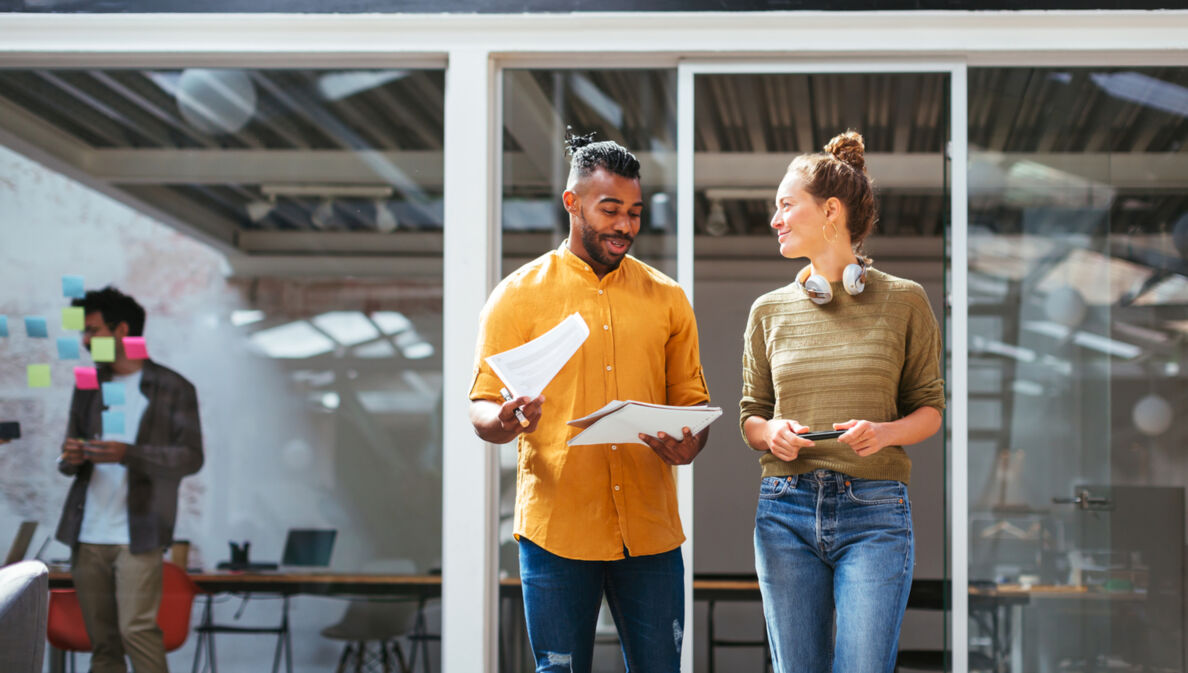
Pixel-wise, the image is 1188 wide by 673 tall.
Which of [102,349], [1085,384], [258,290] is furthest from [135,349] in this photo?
[1085,384]

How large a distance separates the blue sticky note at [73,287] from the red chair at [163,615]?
111 cm

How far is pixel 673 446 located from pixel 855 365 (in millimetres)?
441

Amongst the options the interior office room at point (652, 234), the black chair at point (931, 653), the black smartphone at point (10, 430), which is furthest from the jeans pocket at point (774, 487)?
the black smartphone at point (10, 430)

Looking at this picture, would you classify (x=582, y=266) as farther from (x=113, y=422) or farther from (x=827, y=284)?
(x=113, y=422)

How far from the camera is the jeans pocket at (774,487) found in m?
2.21

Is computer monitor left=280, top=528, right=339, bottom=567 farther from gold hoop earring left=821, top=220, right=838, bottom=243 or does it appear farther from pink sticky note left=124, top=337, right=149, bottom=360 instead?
gold hoop earring left=821, top=220, right=838, bottom=243

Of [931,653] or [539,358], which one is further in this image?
[931,653]

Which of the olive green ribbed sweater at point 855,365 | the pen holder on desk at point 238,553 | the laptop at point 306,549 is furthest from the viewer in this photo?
the laptop at point 306,549

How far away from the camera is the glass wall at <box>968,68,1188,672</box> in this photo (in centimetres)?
351

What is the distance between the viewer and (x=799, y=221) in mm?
2291

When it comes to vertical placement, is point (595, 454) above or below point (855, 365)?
below

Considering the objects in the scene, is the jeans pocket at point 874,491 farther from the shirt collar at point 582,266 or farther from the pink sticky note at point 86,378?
the pink sticky note at point 86,378

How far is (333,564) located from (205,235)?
1542 mm

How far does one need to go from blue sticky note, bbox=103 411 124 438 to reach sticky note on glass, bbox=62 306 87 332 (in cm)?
36
